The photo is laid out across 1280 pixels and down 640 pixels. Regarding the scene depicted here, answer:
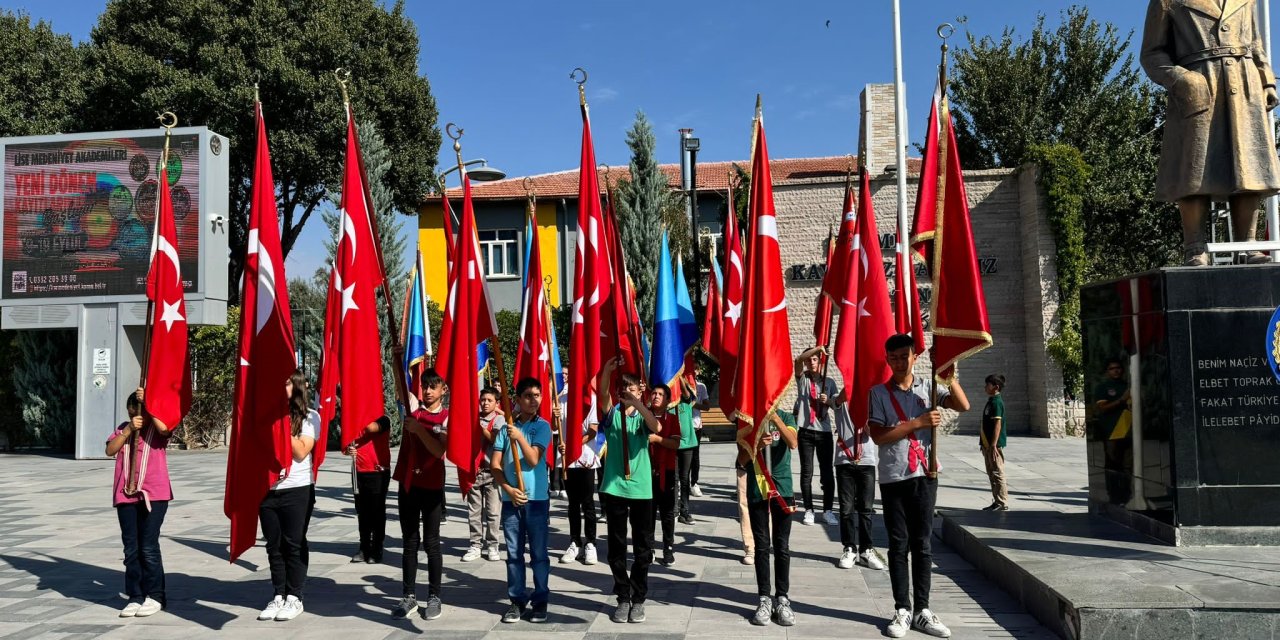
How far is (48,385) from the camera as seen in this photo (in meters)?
23.9

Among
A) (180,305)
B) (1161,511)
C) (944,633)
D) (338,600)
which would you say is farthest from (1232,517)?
(180,305)

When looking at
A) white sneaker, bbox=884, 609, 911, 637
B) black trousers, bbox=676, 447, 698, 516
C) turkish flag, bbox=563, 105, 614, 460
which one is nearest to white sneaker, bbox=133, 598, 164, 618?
turkish flag, bbox=563, 105, 614, 460

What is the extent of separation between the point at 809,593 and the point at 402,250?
18391mm

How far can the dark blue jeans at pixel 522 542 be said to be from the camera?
6914 mm

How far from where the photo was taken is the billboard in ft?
71.1

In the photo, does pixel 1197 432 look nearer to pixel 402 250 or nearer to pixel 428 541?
pixel 428 541

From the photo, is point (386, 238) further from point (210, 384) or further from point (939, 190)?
point (939, 190)

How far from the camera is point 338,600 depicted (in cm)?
779

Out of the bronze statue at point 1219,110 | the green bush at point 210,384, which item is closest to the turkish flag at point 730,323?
the bronze statue at point 1219,110

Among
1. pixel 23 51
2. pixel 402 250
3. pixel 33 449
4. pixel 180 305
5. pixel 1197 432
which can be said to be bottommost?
pixel 33 449

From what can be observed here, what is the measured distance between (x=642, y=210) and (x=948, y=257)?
1758 cm

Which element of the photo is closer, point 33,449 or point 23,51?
point 33,449

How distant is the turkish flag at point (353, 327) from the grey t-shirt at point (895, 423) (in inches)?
151

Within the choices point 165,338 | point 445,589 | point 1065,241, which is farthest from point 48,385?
A: point 1065,241
